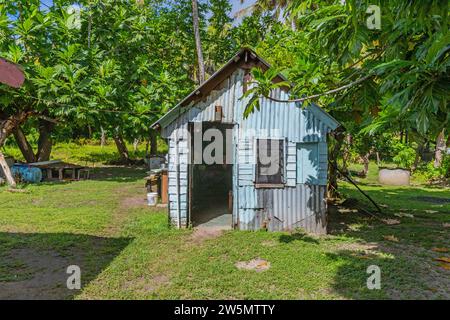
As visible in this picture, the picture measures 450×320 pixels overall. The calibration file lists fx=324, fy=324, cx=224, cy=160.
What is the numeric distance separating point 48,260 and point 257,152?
6092mm

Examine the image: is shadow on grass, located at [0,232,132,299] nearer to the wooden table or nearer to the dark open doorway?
the dark open doorway

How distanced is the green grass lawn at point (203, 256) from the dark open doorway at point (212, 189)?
1.38m

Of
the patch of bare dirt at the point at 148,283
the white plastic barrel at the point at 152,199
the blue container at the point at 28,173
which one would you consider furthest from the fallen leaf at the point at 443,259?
the blue container at the point at 28,173

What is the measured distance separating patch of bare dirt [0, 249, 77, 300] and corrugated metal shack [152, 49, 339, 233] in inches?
136

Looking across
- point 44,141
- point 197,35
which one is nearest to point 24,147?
point 44,141

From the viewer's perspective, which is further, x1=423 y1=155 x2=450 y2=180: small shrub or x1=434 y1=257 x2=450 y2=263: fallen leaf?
x1=423 y1=155 x2=450 y2=180: small shrub

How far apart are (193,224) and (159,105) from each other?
11.4 m

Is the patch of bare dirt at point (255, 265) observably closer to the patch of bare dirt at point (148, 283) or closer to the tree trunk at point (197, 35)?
the patch of bare dirt at point (148, 283)

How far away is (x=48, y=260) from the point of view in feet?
24.7

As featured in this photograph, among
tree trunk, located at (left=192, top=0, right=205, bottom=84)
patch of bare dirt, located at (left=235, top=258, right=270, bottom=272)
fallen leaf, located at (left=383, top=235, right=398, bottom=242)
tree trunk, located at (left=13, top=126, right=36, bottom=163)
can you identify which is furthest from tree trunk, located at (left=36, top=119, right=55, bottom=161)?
fallen leaf, located at (left=383, top=235, right=398, bottom=242)

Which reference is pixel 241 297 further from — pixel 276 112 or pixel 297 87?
pixel 276 112

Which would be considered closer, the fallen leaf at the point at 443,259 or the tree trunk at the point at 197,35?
the fallen leaf at the point at 443,259

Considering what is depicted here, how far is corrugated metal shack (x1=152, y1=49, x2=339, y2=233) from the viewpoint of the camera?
31.5 ft

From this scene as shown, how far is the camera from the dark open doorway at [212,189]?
1150 cm
